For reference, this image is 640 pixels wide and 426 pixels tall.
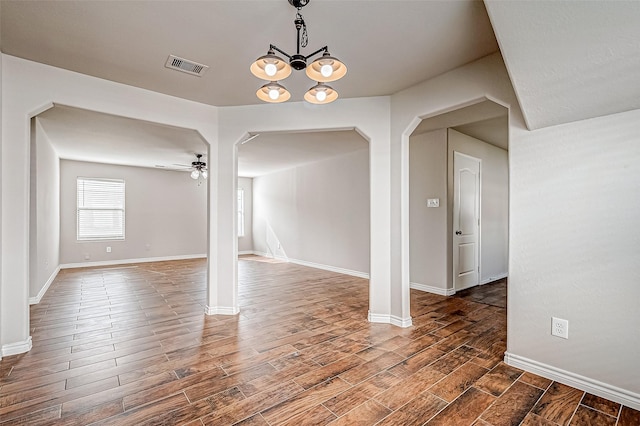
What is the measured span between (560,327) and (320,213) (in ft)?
17.4

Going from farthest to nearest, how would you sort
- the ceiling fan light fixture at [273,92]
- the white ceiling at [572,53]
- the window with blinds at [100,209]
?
the window with blinds at [100,209] → the ceiling fan light fixture at [273,92] → the white ceiling at [572,53]

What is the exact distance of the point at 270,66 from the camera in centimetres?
192

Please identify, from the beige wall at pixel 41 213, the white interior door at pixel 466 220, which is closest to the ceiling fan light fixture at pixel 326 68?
the white interior door at pixel 466 220

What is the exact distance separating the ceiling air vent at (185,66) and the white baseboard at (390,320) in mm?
3149

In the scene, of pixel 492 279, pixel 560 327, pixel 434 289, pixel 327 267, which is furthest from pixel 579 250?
pixel 327 267

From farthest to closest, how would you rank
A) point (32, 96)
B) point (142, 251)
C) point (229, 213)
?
point (142, 251), point (229, 213), point (32, 96)

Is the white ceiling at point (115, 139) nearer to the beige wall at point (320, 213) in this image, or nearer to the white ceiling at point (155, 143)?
the white ceiling at point (155, 143)

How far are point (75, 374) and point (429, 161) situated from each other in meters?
5.06

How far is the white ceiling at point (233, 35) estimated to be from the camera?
2.04 metres

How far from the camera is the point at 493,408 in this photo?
1.98 metres

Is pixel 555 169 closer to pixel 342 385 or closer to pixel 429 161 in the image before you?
pixel 342 385

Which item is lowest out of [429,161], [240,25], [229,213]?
[229,213]

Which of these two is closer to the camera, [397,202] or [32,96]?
[32,96]

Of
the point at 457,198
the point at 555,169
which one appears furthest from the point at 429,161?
the point at 555,169
